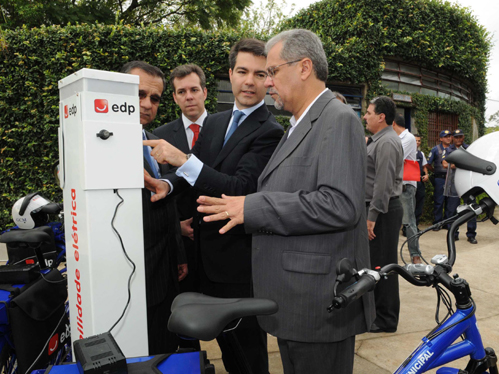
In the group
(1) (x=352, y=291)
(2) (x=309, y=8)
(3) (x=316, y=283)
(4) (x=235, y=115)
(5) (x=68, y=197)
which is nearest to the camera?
(1) (x=352, y=291)

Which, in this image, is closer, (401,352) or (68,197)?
(68,197)

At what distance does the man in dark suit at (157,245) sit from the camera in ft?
6.98

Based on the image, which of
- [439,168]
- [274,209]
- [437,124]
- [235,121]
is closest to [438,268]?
[274,209]

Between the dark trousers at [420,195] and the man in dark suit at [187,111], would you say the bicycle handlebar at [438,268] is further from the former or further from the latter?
the dark trousers at [420,195]

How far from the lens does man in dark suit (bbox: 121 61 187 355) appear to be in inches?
83.7

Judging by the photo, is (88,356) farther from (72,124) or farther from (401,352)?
(401,352)

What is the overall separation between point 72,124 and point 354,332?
142cm

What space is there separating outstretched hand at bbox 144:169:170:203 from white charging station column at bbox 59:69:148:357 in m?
0.26

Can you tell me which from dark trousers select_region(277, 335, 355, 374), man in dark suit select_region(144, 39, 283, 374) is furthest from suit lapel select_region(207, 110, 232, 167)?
dark trousers select_region(277, 335, 355, 374)

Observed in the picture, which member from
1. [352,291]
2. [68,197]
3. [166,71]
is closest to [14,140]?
[166,71]

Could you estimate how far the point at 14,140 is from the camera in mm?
5965

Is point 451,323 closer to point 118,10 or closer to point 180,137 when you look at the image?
point 180,137

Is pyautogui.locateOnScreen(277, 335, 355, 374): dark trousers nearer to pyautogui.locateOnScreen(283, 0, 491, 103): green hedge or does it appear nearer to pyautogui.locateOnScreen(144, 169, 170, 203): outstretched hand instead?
pyautogui.locateOnScreen(144, 169, 170, 203): outstretched hand

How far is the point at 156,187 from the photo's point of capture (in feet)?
6.70
